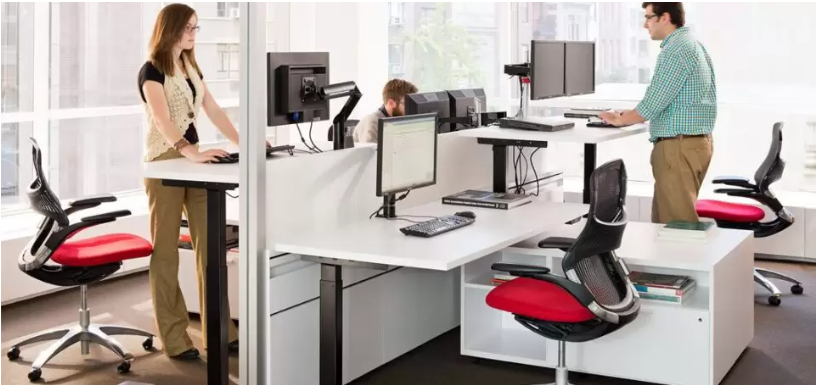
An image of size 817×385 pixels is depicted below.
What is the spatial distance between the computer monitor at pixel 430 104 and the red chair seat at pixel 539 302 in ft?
4.05

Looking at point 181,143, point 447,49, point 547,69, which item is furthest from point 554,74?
point 447,49

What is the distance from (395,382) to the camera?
176 inches

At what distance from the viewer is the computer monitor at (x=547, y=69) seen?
17.6 feet

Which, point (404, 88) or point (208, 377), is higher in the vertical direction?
point (404, 88)

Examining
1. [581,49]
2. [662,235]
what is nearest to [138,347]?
[662,235]

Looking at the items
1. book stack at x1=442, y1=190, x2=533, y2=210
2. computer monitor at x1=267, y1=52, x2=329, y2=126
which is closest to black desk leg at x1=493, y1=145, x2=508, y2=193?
book stack at x1=442, y1=190, x2=533, y2=210

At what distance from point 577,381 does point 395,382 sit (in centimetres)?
77

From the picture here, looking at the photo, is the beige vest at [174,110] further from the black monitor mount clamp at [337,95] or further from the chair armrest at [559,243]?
the chair armrest at [559,243]

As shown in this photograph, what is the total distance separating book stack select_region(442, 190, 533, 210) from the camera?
4812mm

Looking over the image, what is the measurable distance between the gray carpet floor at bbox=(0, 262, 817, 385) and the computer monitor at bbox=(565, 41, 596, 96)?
1563mm

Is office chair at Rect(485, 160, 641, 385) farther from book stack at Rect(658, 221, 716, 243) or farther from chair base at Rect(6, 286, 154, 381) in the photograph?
chair base at Rect(6, 286, 154, 381)

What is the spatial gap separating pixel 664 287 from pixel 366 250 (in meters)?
1.34

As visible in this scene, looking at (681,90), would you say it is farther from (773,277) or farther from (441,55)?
(441,55)

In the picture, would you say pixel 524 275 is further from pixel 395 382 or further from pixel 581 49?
pixel 581 49
